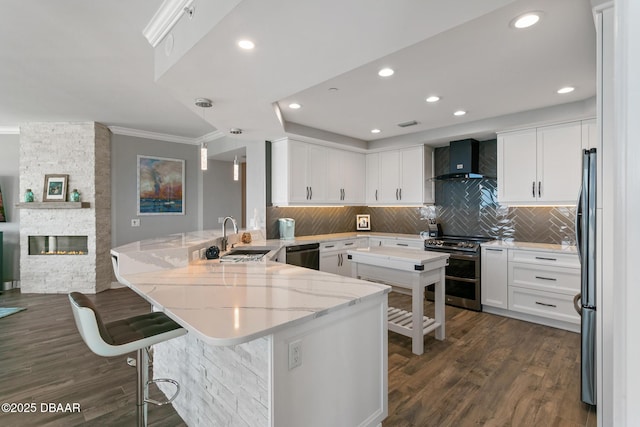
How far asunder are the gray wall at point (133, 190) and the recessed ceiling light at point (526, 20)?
5568mm

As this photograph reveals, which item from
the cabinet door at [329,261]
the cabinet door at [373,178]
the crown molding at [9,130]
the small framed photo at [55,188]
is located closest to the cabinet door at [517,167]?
the cabinet door at [373,178]

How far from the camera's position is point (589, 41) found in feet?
7.08

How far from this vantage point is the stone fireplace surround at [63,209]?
484 centimetres

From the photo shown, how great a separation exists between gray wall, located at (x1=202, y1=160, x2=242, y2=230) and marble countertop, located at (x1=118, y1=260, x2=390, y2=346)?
12.8 feet

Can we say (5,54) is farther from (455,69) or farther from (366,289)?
(455,69)

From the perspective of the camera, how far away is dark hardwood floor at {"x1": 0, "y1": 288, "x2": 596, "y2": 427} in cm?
205

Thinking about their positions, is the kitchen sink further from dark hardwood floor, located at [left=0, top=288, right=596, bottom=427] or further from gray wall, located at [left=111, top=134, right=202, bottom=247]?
gray wall, located at [left=111, top=134, right=202, bottom=247]

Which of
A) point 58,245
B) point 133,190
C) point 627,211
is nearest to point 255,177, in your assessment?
point 133,190

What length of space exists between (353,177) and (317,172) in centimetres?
88

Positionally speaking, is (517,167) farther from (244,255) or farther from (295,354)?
(295,354)

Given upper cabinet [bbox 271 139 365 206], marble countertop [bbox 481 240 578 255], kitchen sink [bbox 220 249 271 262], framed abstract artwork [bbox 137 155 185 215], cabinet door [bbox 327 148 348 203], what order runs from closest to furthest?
kitchen sink [bbox 220 249 271 262] < marble countertop [bbox 481 240 578 255] < upper cabinet [bbox 271 139 365 206] < cabinet door [bbox 327 148 348 203] < framed abstract artwork [bbox 137 155 185 215]

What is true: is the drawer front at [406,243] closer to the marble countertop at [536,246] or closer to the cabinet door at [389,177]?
the cabinet door at [389,177]

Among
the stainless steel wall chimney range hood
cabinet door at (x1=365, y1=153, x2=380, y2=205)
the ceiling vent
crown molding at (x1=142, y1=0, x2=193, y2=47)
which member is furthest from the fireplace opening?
the stainless steel wall chimney range hood

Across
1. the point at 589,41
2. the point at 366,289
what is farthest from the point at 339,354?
the point at 589,41
